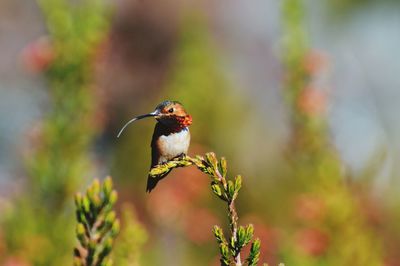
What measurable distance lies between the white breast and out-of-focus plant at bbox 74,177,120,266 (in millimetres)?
206

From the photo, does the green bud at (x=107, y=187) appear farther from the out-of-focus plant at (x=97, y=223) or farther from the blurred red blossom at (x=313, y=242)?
the blurred red blossom at (x=313, y=242)

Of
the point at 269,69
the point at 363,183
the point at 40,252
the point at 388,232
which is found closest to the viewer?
the point at 363,183

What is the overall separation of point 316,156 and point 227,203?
242cm

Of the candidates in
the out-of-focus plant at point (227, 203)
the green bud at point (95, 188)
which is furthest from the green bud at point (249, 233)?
the green bud at point (95, 188)

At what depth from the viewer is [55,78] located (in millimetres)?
4332

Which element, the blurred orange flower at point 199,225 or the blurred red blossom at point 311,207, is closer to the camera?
the blurred red blossom at point 311,207

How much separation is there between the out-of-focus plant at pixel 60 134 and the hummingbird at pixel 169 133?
2655 mm

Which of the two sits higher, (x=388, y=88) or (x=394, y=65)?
(x=394, y=65)

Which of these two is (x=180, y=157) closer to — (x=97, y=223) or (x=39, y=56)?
(x=97, y=223)

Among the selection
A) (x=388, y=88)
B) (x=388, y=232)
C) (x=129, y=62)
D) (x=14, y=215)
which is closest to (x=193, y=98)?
(x=14, y=215)

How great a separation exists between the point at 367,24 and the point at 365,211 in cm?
1722

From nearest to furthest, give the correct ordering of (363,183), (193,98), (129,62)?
(363,183) → (193,98) → (129,62)

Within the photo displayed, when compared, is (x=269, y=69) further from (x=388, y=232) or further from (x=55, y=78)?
(x=55, y=78)

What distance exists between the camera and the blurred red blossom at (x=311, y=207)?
152 inches
